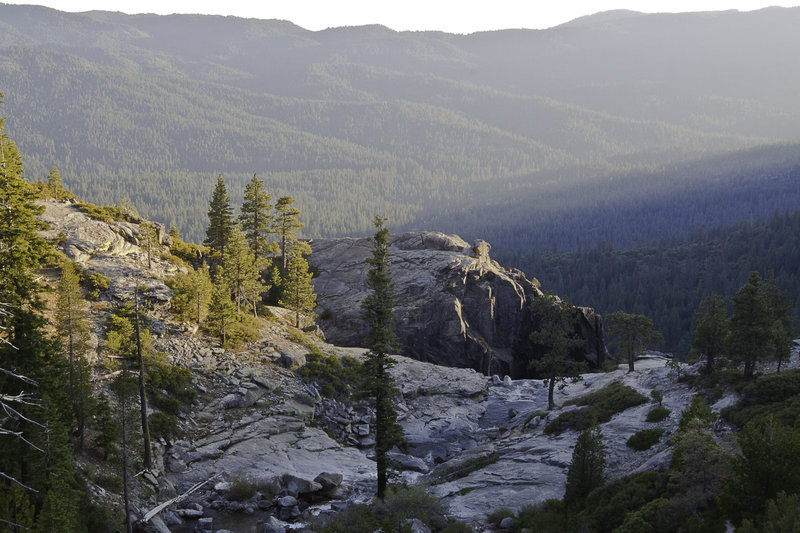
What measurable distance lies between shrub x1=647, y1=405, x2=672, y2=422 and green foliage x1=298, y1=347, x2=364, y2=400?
2219 cm

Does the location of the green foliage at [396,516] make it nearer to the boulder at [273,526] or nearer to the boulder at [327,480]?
the boulder at [273,526]

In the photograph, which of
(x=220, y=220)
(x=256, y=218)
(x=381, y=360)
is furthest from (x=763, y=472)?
(x=256, y=218)

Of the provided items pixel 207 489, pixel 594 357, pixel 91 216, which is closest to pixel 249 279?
pixel 91 216

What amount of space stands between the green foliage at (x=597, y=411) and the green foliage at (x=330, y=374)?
16325mm

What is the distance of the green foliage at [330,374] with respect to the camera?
4888 cm

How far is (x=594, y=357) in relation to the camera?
79.1 meters

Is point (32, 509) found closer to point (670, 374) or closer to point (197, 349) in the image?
point (197, 349)

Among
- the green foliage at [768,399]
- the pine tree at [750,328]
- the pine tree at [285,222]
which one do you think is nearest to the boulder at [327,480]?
the green foliage at [768,399]

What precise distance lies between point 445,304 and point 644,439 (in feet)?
120

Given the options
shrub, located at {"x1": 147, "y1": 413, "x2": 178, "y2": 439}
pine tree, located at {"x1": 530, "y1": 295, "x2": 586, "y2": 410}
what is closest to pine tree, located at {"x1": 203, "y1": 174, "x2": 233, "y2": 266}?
shrub, located at {"x1": 147, "y1": 413, "x2": 178, "y2": 439}

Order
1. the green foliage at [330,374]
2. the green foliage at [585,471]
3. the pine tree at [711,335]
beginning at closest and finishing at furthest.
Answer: the green foliage at [585,471] < the pine tree at [711,335] < the green foliage at [330,374]

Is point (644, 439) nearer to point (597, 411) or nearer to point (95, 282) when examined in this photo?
point (597, 411)

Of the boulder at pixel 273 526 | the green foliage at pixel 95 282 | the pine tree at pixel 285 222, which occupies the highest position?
the pine tree at pixel 285 222

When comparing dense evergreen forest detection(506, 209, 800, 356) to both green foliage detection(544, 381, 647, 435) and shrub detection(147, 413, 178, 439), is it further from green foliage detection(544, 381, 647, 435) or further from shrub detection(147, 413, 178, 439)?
shrub detection(147, 413, 178, 439)
